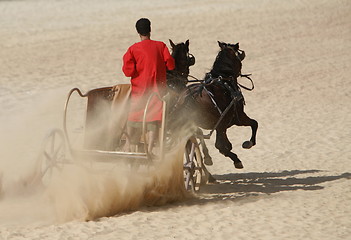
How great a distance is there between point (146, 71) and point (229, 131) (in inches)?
263

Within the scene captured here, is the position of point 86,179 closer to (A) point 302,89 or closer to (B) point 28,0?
(A) point 302,89

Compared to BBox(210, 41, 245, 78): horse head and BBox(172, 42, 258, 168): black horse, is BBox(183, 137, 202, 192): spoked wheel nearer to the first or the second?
BBox(172, 42, 258, 168): black horse

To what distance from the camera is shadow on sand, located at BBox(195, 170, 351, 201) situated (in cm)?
956

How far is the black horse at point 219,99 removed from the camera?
1000cm

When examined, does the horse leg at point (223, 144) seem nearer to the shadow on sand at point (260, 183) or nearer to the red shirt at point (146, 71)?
the shadow on sand at point (260, 183)

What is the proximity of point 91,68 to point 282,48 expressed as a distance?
670 centimetres

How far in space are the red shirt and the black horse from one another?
1.43 meters

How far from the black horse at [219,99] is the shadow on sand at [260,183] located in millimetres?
400

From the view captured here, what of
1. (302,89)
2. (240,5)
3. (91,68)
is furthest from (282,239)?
(240,5)

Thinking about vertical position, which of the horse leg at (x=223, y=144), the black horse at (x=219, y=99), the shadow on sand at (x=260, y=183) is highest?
the black horse at (x=219, y=99)

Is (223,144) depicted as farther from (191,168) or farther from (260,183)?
(191,168)

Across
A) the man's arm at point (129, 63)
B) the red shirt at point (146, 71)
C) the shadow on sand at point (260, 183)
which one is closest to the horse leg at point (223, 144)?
the shadow on sand at point (260, 183)

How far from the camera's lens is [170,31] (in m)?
26.0

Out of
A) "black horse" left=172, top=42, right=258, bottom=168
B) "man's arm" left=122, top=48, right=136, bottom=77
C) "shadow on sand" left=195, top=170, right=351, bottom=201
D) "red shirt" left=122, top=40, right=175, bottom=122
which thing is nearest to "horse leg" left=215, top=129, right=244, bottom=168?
"black horse" left=172, top=42, right=258, bottom=168
